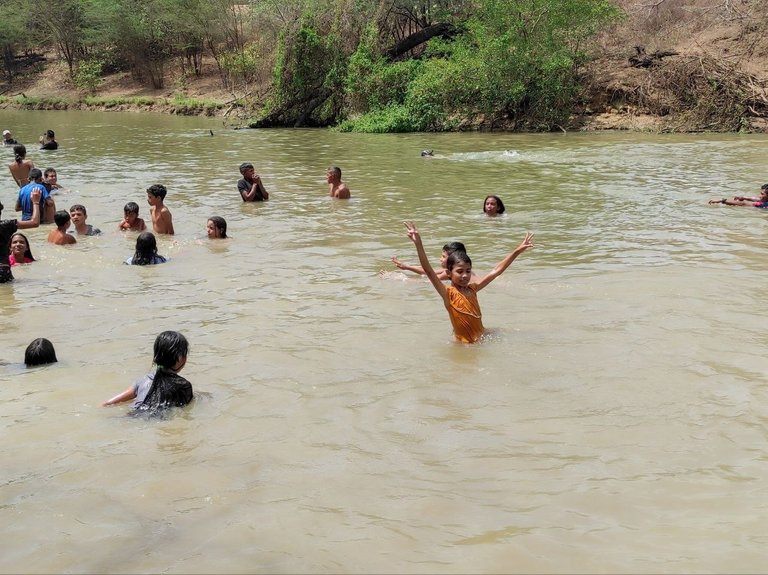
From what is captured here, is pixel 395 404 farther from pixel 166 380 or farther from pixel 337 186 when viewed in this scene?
pixel 337 186

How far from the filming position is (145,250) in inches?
415

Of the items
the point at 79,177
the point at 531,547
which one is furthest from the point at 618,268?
the point at 79,177

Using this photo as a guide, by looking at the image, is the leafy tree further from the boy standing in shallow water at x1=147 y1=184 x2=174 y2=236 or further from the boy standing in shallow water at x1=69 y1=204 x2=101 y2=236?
the boy standing in shallow water at x1=147 y1=184 x2=174 y2=236

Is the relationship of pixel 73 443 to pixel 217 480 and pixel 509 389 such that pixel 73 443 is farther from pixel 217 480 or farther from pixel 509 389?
pixel 509 389

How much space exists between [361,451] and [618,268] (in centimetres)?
585

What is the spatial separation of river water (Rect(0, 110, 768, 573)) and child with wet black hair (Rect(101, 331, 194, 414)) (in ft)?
0.46

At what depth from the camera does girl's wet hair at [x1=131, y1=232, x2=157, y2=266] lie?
34.4 feet

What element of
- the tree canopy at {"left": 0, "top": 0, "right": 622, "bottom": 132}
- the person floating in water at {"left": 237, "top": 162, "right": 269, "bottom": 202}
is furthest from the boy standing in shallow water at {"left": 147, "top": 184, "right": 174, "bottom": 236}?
the tree canopy at {"left": 0, "top": 0, "right": 622, "bottom": 132}

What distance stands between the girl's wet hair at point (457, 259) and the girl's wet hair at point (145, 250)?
483 cm

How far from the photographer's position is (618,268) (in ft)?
32.4

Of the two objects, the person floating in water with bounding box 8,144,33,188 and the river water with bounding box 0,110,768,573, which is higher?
the person floating in water with bounding box 8,144,33,188

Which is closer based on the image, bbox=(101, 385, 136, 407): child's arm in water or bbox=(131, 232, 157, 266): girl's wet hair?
bbox=(101, 385, 136, 407): child's arm in water

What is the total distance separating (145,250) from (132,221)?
245 centimetres

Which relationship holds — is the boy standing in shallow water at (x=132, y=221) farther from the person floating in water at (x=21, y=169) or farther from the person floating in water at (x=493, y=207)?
the person floating in water at (x=493, y=207)
